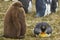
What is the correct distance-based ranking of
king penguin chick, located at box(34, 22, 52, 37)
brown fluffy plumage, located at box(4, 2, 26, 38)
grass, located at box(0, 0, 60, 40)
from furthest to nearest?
grass, located at box(0, 0, 60, 40)
king penguin chick, located at box(34, 22, 52, 37)
brown fluffy plumage, located at box(4, 2, 26, 38)

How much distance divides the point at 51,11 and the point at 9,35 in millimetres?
3441

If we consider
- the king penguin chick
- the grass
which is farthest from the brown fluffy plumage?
the king penguin chick

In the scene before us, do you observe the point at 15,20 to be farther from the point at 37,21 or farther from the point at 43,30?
the point at 37,21

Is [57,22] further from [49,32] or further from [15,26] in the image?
[15,26]

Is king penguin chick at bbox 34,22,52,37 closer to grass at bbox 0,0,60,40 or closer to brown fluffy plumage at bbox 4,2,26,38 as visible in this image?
grass at bbox 0,0,60,40

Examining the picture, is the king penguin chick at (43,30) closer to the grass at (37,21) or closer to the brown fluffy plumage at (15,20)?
the grass at (37,21)

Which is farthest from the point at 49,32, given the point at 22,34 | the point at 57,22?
the point at 57,22

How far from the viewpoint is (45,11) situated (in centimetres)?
834

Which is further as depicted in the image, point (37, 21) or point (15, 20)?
point (37, 21)

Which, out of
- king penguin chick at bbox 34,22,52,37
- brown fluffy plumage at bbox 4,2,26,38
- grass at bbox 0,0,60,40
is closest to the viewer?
brown fluffy plumage at bbox 4,2,26,38

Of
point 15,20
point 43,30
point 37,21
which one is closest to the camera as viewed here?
point 15,20

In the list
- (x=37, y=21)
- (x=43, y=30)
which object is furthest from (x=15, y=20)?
(x=37, y=21)

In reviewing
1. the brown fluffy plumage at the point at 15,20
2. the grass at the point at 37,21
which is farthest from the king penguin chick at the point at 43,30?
the brown fluffy plumage at the point at 15,20

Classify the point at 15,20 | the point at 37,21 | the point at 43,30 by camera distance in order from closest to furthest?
the point at 15,20 < the point at 43,30 < the point at 37,21
